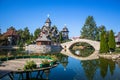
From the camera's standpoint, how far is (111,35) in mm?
56656

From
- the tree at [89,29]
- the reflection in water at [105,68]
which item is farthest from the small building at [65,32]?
the reflection in water at [105,68]

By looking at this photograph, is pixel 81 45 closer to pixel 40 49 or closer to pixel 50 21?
pixel 50 21

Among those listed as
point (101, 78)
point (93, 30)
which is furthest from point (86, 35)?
point (101, 78)

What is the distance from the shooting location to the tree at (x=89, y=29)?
10169cm

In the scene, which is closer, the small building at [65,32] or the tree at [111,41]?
the tree at [111,41]

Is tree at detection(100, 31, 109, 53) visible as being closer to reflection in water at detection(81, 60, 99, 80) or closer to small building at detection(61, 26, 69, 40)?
reflection in water at detection(81, 60, 99, 80)

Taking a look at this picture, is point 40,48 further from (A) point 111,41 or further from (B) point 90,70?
(B) point 90,70

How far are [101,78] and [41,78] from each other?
804 centimetres

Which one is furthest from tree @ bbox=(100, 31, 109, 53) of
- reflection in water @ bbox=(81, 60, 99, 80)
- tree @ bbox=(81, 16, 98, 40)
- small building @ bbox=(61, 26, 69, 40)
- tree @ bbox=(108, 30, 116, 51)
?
small building @ bbox=(61, 26, 69, 40)

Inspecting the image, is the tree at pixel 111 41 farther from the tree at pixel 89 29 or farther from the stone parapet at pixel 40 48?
the tree at pixel 89 29

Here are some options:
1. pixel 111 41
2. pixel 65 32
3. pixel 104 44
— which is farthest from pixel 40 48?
pixel 65 32

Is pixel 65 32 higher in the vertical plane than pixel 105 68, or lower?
higher

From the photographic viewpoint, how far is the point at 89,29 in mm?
101812

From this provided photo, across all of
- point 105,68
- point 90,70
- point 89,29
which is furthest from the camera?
point 89,29
